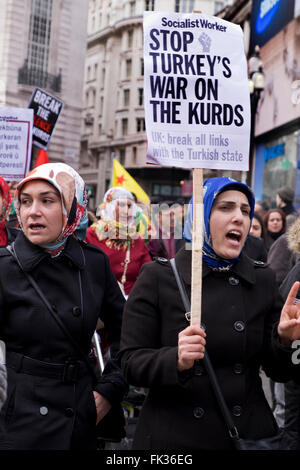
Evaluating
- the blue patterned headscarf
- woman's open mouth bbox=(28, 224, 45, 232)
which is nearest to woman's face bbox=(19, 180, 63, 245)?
woman's open mouth bbox=(28, 224, 45, 232)

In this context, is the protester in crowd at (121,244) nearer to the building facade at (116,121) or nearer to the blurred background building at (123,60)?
the blurred background building at (123,60)

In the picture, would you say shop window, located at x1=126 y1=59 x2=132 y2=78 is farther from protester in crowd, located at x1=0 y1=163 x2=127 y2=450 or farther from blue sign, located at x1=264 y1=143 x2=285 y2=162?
protester in crowd, located at x1=0 y1=163 x2=127 y2=450

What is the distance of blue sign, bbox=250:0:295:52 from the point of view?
15.8 m

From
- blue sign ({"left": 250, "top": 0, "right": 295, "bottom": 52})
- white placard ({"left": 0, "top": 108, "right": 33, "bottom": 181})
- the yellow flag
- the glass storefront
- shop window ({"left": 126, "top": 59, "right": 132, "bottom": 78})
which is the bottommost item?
white placard ({"left": 0, "top": 108, "right": 33, "bottom": 181})

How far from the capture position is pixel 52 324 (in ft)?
8.98

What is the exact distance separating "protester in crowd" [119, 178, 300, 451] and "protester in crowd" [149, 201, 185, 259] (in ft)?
13.6

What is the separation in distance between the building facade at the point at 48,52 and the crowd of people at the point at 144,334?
20.6 metres

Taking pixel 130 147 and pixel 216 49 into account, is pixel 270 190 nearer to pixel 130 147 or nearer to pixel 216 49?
pixel 216 49

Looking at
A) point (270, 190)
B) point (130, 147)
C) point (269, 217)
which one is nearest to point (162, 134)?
point (269, 217)

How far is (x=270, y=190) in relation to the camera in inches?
752

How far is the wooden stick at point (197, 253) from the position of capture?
2.44 metres

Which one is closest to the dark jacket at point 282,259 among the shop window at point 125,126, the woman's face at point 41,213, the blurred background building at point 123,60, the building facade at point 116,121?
the blurred background building at point 123,60

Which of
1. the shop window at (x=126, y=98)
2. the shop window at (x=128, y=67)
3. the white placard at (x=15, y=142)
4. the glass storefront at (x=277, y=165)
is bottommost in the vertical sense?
the white placard at (x=15, y=142)

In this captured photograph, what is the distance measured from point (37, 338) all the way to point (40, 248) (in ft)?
1.39
